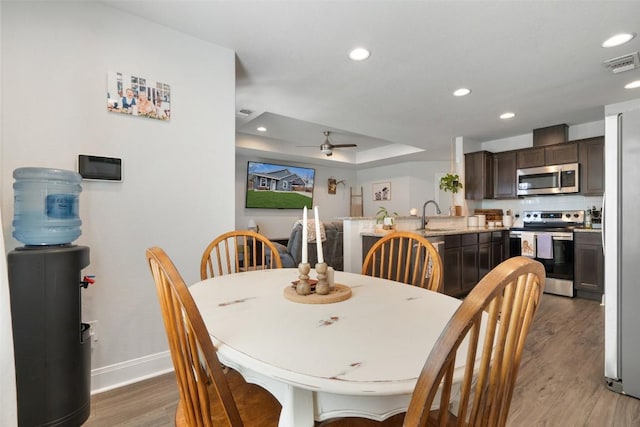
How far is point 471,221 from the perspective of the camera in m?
4.91

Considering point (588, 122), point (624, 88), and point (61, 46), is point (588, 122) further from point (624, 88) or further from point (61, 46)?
point (61, 46)

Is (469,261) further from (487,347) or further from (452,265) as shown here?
(487,347)

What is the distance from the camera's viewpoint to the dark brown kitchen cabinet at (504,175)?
4742 millimetres

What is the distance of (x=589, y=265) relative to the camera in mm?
3809

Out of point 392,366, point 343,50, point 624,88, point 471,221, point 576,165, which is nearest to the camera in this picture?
point 392,366

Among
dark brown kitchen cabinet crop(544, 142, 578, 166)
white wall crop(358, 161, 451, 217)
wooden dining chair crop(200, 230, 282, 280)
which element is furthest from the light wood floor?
white wall crop(358, 161, 451, 217)

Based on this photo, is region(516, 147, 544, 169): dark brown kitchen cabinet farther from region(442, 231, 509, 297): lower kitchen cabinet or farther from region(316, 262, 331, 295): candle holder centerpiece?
region(316, 262, 331, 295): candle holder centerpiece

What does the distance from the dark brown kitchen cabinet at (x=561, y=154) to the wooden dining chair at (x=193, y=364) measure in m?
5.01

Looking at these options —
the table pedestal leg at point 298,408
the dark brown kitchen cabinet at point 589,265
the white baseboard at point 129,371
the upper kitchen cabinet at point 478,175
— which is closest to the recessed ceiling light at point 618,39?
the dark brown kitchen cabinet at point 589,265

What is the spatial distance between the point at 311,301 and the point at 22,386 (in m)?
1.39

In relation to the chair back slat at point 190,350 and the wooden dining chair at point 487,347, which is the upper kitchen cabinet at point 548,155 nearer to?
the wooden dining chair at point 487,347

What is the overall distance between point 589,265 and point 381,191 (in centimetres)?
479

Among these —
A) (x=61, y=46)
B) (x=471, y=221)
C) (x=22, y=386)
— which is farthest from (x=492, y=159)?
(x=22, y=386)

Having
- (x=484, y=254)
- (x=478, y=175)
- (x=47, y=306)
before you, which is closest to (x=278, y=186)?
(x=478, y=175)
